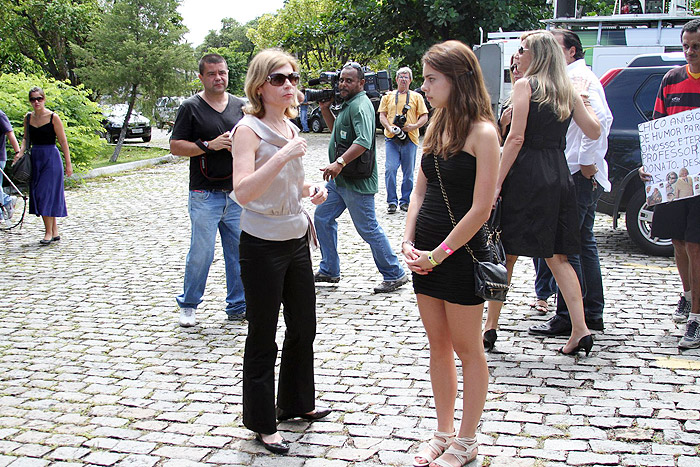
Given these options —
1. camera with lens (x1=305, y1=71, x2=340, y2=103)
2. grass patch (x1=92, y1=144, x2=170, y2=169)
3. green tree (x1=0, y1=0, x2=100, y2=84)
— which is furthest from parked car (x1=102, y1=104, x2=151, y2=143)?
camera with lens (x1=305, y1=71, x2=340, y2=103)

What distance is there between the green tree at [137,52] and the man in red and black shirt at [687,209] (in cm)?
1716

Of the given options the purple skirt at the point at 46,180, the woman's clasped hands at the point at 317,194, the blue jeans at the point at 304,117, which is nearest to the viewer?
the woman's clasped hands at the point at 317,194

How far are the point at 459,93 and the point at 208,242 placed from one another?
10.1 feet

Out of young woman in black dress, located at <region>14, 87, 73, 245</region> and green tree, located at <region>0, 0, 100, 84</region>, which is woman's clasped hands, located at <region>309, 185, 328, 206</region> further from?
green tree, located at <region>0, 0, 100, 84</region>

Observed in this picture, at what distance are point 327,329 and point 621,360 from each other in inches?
83.5

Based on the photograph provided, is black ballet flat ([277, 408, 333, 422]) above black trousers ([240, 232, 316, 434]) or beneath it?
beneath

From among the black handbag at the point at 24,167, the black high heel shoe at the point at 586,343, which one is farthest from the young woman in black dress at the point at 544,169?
the black handbag at the point at 24,167

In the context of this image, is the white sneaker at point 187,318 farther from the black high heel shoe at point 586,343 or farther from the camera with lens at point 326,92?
the black high heel shoe at point 586,343

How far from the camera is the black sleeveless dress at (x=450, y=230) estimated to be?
3.34 meters

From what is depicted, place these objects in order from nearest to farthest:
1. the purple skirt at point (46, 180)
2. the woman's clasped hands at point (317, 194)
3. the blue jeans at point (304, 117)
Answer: the woman's clasped hands at point (317, 194)
the purple skirt at point (46, 180)
the blue jeans at point (304, 117)

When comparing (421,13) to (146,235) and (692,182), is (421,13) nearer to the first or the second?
(146,235)

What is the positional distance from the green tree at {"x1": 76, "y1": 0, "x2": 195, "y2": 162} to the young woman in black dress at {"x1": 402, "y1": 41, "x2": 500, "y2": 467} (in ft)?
59.2

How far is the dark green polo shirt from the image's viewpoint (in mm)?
6590

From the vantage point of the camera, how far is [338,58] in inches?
1388
